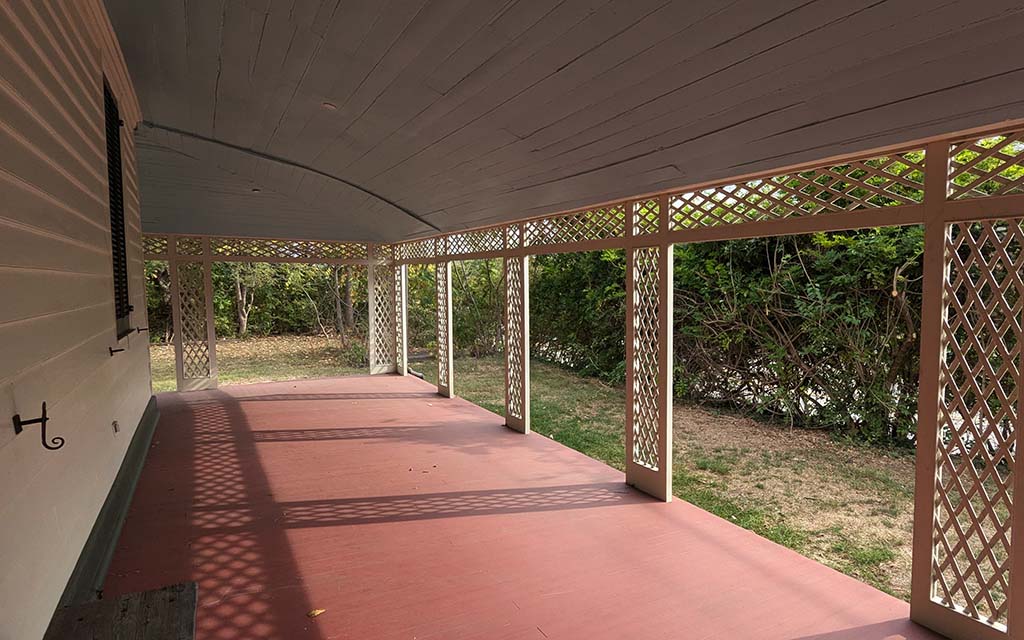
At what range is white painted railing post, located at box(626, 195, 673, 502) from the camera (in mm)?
4008

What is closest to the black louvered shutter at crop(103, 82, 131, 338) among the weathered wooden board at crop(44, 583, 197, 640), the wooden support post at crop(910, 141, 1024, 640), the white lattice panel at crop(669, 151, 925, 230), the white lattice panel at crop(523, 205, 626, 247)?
the weathered wooden board at crop(44, 583, 197, 640)

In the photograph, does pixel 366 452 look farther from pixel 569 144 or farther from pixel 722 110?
pixel 722 110

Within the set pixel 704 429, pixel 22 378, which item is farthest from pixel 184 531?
Answer: pixel 704 429

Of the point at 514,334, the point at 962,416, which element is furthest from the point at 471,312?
the point at 962,416

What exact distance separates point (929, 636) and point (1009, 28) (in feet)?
7.68

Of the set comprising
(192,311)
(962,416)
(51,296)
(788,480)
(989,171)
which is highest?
(989,171)

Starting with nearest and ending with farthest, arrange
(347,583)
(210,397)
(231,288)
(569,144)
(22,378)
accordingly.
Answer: (22,378), (347,583), (569,144), (210,397), (231,288)

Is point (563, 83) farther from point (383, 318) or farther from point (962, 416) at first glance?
point (383, 318)

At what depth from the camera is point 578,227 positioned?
489 cm

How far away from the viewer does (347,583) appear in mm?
2945

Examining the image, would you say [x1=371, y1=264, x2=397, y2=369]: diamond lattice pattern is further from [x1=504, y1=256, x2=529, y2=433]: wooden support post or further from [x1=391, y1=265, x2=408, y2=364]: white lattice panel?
[x1=504, y1=256, x2=529, y2=433]: wooden support post

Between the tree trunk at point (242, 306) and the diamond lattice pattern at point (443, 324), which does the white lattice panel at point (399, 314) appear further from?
the tree trunk at point (242, 306)

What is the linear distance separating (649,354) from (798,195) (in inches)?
62.6

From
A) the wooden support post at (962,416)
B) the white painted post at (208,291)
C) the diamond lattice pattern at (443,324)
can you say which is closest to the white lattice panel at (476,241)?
the diamond lattice pattern at (443,324)
